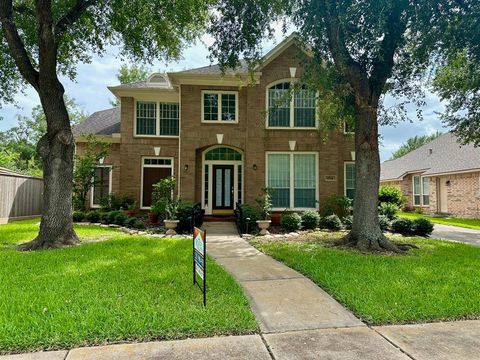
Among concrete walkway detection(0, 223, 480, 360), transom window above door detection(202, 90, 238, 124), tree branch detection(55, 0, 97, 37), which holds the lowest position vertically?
concrete walkway detection(0, 223, 480, 360)

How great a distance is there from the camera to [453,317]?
4.13 meters

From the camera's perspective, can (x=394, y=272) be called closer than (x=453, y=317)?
No

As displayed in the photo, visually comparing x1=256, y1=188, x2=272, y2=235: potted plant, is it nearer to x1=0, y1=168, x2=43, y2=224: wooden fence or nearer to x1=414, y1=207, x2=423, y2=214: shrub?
x1=0, y1=168, x2=43, y2=224: wooden fence

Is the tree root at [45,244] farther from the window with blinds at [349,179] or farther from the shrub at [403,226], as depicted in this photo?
the window with blinds at [349,179]

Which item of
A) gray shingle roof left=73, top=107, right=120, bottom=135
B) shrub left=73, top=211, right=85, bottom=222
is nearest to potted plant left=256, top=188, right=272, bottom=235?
shrub left=73, top=211, right=85, bottom=222

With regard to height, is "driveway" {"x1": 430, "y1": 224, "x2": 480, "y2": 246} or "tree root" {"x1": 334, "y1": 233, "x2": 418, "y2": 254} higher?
"tree root" {"x1": 334, "y1": 233, "x2": 418, "y2": 254}

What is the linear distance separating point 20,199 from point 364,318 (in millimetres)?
16149

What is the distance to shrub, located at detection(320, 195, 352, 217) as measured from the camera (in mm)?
13305

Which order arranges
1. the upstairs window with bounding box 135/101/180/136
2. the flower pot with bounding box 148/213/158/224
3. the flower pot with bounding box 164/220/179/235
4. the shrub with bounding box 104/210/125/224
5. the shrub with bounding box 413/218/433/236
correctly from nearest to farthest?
1. the flower pot with bounding box 164/220/179/235
2. the shrub with bounding box 413/218/433/236
3. the shrub with bounding box 104/210/125/224
4. the flower pot with bounding box 148/213/158/224
5. the upstairs window with bounding box 135/101/180/136

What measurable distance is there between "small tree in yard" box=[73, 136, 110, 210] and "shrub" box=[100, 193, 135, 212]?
86cm

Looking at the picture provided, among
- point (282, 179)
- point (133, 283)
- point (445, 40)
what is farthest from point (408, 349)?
point (282, 179)

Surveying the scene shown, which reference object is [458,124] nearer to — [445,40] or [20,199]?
[445,40]

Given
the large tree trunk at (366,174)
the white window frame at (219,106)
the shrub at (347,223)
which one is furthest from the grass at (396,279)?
the white window frame at (219,106)

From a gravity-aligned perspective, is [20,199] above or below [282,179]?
below
